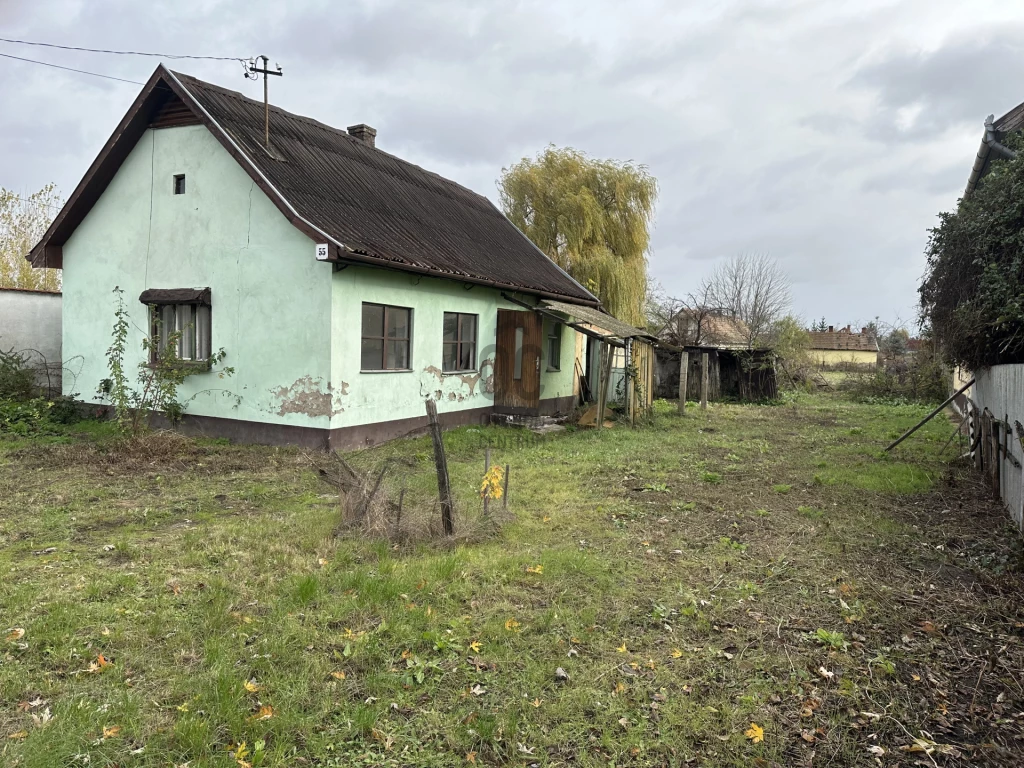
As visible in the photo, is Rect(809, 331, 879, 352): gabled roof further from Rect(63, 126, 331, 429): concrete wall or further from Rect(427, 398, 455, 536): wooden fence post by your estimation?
Rect(427, 398, 455, 536): wooden fence post

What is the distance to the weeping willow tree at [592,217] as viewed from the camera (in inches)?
904

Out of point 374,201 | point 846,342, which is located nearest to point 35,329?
point 374,201

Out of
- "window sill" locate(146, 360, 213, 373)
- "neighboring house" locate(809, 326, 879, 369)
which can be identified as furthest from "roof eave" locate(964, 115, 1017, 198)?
"neighboring house" locate(809, 326, 879, 369)

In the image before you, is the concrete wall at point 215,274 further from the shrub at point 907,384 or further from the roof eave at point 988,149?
the shrub at point 907,384

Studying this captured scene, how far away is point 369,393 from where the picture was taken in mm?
11195

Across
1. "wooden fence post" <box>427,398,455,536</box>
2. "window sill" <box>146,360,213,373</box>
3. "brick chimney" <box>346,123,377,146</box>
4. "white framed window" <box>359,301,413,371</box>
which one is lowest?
"wooden fence post" <box>427,398,455,536</box>

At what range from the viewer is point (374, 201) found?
13.3 meters

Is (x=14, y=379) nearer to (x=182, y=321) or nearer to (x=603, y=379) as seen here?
(x=182, y=321)

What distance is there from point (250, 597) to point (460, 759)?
7.52ft

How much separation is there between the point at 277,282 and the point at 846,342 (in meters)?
55.5

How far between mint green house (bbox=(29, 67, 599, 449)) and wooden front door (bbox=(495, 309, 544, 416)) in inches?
1.3

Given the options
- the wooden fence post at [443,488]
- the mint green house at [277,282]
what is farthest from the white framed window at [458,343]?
the wooden fence post at [443,488]

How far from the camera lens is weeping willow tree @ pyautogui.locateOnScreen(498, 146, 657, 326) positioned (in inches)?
904

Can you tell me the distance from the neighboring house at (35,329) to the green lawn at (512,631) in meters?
8.06
